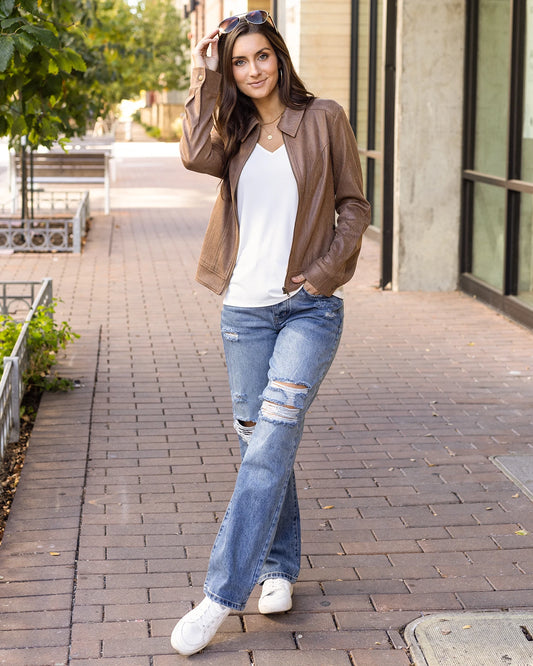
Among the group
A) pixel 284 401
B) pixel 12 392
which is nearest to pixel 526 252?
pixel 12 392

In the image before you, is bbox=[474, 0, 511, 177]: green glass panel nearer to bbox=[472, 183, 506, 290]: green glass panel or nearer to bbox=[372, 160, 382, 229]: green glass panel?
bbox=[472, 183, 506, 290]: green glass panel

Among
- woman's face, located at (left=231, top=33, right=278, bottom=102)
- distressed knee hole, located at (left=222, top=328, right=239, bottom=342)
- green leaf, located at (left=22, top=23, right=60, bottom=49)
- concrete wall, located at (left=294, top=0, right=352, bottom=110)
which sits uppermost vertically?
concrete wall, located at (left=294, top=0, right=352, bottom=110)

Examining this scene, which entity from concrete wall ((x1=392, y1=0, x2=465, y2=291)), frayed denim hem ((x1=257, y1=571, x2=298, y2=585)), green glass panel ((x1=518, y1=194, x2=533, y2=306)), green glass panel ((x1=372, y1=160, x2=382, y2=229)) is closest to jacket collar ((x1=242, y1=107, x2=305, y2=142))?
frayed denim hem ((x1=257, y1=571, x2=298, y2=585))

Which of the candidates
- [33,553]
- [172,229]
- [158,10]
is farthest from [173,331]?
[158,10]

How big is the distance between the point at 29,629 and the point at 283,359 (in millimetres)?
1230

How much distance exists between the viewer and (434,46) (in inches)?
405

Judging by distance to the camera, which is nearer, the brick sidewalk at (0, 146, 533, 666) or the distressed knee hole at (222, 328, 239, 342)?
the distressed knee hole at (222, 328, 239, 342)

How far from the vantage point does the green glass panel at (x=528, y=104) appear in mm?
8906

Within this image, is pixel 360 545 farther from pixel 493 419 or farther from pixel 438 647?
pixel 493 419

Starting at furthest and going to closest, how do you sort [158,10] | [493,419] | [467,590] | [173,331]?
[158,10] < [173,331] < [493,419] < [467,590]

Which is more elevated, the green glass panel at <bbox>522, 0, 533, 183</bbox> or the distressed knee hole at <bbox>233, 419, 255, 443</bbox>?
the green glass panel at <bbox>522, 0, 533, 183</bbox>

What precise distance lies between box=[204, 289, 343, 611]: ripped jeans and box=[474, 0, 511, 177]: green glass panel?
6.51 metres

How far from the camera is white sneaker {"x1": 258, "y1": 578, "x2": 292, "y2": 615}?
11.9 feet

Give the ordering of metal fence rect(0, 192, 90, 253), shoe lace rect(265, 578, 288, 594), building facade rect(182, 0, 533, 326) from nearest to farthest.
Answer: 1. shoe lace rect(265, 578, 288, 594)
2. building facade rect(182, 0, 533, 326)
3. metal fence rect(0, 192, 90, 253)
